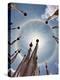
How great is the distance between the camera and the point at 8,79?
206 centimetres

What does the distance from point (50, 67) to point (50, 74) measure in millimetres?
75

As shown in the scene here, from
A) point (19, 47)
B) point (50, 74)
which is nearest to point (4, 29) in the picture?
point (19, 47)

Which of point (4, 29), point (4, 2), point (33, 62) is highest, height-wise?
point (4, 2)

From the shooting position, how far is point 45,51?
2.19 m

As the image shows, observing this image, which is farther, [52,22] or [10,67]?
[52,22]

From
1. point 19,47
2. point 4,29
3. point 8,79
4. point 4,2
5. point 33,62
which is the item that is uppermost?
point 4,2

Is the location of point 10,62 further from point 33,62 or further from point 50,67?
point 50,67

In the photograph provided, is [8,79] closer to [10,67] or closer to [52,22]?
[10,67]

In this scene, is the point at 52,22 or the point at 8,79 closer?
the point at 8,79

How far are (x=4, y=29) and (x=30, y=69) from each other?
497 millimetres

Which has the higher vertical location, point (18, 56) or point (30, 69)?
point (18, 56)

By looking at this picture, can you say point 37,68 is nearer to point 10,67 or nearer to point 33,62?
point 33,62

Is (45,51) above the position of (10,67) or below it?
above

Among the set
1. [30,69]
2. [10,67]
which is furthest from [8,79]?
[30,69]
